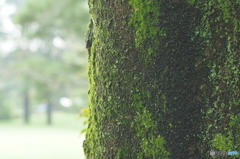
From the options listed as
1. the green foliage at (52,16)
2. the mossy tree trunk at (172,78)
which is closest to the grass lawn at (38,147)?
the green foliage at (52,16)

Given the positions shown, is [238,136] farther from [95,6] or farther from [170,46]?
[95,6]

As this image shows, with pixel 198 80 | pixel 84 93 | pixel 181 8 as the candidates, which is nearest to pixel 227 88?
pixel 198 80

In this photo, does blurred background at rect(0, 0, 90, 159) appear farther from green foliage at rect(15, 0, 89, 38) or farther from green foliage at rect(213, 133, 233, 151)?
green foliage at rect(213, 133, 233, 151)

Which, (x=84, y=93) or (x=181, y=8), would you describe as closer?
(x=181, y=8)

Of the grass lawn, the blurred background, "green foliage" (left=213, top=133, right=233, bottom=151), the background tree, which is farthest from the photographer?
the background tree

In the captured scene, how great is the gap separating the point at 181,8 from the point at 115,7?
0.13 metres

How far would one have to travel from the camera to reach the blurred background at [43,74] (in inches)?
393

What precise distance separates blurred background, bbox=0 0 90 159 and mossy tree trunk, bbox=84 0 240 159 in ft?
27.6

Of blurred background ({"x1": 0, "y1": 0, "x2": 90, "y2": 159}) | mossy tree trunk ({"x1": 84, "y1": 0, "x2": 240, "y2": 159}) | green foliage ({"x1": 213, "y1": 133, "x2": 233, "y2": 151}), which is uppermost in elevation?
blurred background ({"x1": 0, "y1": 0, "x2": 90, "y2": 159})

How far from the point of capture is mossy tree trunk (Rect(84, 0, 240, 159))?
0.55 m

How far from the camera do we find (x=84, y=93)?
13555 millimetres

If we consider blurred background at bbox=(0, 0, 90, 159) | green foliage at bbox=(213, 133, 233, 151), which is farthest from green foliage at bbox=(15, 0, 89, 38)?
green foliage at bbox=(213, 133, 233, 151)

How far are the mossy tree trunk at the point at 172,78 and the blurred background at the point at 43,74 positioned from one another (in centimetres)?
840

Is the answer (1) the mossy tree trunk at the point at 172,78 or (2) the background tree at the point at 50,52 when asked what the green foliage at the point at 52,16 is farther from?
(1) the mossy tree trunk at the point at 172,78
